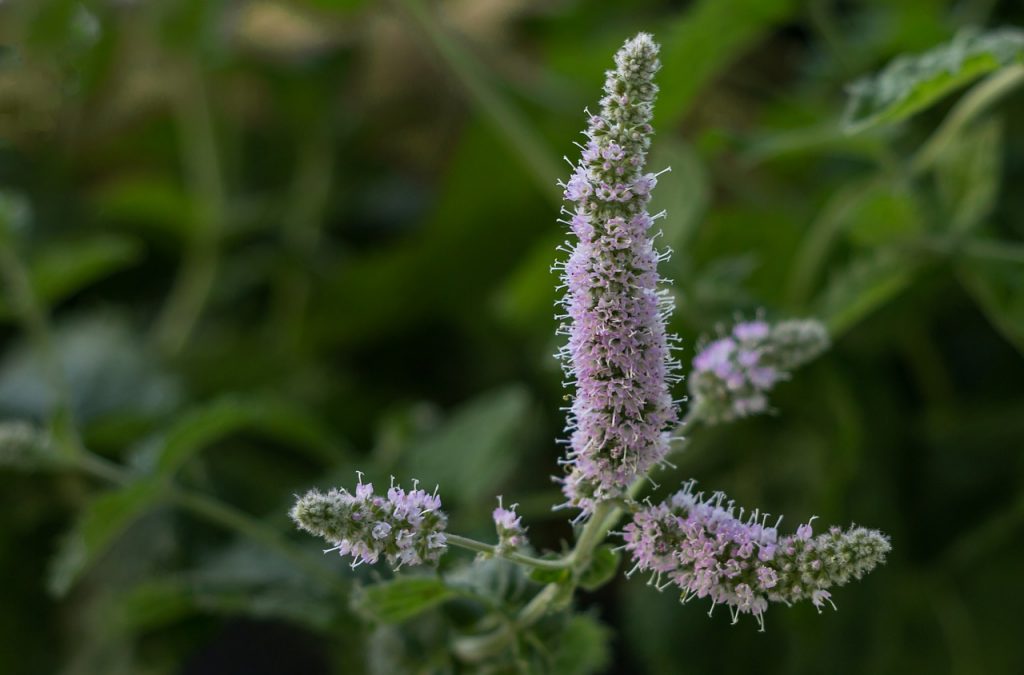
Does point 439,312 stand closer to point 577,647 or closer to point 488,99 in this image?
point 488,99

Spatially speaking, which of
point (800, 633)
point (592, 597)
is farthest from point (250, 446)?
point (800, 633)

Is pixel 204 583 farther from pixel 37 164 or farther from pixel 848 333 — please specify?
pixel 37 164

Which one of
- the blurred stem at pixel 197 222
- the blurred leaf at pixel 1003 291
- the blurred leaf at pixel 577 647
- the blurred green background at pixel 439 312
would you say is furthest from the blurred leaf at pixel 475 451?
the blurred stem at pixel 197 222

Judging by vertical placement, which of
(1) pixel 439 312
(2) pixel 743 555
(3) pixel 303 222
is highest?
(3) pixel 303 222

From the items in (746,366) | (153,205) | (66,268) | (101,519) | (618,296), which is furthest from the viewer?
(153,205)

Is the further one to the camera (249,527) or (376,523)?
(249,527)

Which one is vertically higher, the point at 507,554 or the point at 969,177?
the point at 969,177

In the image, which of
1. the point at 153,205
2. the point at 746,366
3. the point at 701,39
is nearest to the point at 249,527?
the point at 746,366

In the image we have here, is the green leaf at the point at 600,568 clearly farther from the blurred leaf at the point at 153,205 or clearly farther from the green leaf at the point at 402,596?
the blurred leaf at the point at 153,205
